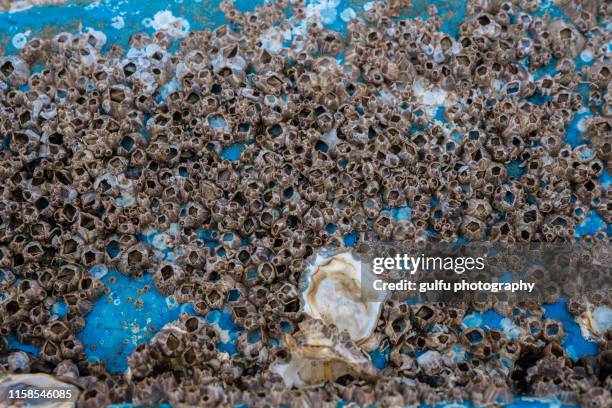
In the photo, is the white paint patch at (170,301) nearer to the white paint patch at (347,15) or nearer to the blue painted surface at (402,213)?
the blue painted surface at (402,213)

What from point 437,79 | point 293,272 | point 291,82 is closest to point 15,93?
point 291,82

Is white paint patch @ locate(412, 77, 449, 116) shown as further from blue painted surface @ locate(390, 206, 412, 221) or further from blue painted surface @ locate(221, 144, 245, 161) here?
blue painted surface @ locate(221, 144, 245, 161)

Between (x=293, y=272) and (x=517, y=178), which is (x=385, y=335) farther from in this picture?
(x=517, y=178)

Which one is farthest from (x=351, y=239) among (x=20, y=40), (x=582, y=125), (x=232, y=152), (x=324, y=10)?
(x=20, y=40)

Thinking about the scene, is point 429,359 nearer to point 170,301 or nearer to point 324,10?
point 170,301

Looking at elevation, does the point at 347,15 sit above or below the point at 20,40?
above

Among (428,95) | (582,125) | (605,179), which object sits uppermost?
(428,95)
